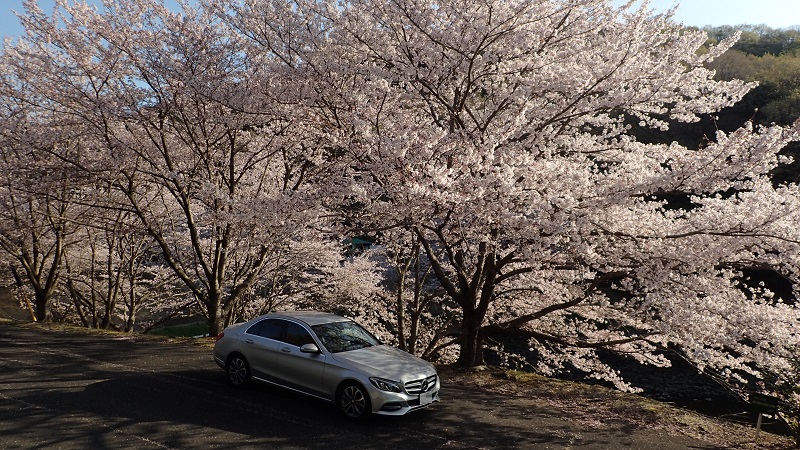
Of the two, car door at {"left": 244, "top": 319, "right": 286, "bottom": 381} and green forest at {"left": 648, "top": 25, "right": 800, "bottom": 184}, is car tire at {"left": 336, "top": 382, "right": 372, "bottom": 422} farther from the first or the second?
green forest at {"left": 648, "top": 25, "right": 800, "bottom": 184}

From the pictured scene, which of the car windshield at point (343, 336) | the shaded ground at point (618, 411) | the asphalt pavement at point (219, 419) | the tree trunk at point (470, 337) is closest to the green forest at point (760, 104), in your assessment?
the tree trunk at point (470, 337)

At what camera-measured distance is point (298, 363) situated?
26.3ft

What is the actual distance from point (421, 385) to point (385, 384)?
61cm

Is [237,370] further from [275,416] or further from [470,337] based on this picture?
[470,337]

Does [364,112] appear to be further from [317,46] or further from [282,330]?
[282,330]

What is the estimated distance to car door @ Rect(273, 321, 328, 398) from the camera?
7.79 m

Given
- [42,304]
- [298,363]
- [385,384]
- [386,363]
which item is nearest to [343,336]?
[298,363]

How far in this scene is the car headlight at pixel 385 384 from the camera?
7.24 meters

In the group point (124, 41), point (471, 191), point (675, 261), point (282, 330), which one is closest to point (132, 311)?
point (124, 41)

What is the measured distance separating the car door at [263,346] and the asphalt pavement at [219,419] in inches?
15.7

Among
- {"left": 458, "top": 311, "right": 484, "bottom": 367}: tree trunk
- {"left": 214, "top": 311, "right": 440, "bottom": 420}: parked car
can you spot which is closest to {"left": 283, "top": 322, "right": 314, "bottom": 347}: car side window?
{"left": 214, "top": 311, "right": 440, "bottom": 420}: parked car

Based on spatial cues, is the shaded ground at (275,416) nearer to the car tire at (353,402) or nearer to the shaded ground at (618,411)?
the shaded ground at (618,411)

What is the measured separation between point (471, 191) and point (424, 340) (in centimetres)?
1346

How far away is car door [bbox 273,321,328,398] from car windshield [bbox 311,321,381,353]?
19 cm
